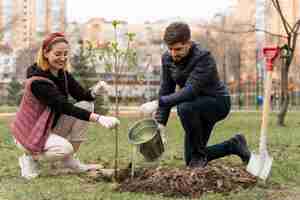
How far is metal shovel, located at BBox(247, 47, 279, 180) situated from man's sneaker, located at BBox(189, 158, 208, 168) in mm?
307

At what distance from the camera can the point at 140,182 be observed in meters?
3.26

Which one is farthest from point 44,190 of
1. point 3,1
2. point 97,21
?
point 97,21

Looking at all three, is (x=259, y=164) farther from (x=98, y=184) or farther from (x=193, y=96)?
(x=98, y=184)

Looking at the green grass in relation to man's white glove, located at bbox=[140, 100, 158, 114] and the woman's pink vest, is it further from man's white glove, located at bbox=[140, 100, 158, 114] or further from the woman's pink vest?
man's white glove, located at bbox=[140, 100, 158, 114]

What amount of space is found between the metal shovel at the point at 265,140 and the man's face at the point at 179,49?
489 millimetres

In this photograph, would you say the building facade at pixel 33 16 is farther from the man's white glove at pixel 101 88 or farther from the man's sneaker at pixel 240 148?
the man's sneaker at pixel 240 148

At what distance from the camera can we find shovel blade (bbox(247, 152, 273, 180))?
345 centimetres

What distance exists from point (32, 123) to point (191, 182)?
4.19 feet

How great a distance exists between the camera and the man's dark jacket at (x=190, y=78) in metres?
3.41

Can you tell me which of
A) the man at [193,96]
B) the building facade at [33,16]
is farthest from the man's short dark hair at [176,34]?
the building facade at [33,16]

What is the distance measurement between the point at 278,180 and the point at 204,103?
0.71 meters

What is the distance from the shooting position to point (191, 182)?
3143 mm

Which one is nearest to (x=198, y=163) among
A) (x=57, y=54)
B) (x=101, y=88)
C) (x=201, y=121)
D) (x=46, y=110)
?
(x=201, y=121)

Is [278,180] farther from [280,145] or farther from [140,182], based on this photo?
[280,145]
